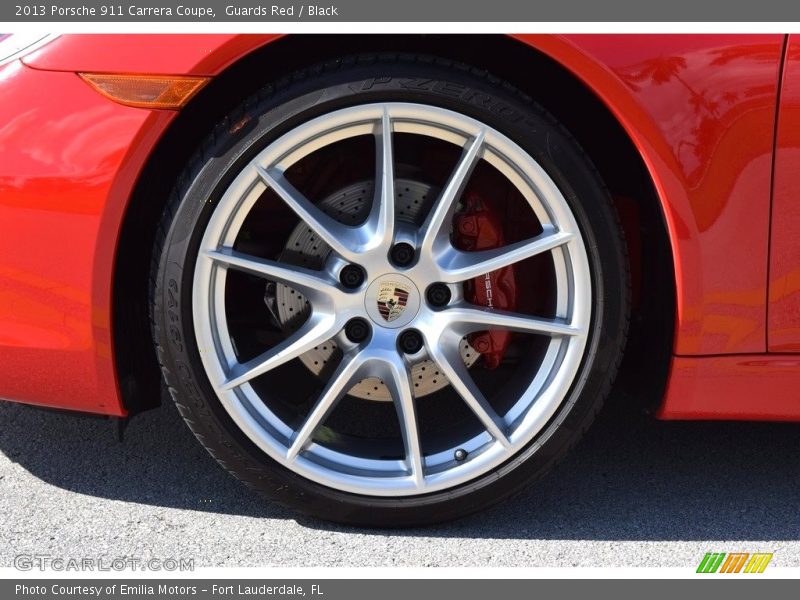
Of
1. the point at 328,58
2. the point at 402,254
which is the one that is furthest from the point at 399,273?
the point at 328,58

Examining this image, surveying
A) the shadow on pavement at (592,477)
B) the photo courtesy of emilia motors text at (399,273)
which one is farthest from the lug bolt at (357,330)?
the shadow on pavement at (592,477)

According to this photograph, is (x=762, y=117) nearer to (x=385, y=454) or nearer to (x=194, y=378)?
(x=385, y=454)

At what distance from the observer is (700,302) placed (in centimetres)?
221

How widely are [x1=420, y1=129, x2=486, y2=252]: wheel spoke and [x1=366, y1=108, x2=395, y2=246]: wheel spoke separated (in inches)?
3.0

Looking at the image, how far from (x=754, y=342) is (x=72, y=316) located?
1.41 metres

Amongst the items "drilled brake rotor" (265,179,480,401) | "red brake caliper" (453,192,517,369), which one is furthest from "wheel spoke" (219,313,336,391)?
"red brake caliper" (453,192,517,369)

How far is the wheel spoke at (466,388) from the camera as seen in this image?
2314 mm

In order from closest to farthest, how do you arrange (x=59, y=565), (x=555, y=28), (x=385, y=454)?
(x=555, y=28) < (x=59, y=565) < (x=385, y=454)

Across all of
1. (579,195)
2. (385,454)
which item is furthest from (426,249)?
(385,454)

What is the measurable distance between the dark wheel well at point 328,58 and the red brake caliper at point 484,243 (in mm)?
274

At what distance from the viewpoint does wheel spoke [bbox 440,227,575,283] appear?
2260 millimetres

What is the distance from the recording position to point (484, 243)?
8.05ft

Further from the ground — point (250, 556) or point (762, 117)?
point (762, 117)

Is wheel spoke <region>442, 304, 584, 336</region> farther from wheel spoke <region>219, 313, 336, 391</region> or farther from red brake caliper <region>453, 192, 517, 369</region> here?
wheel spoke <region>219, 313, 336, 391</region>
